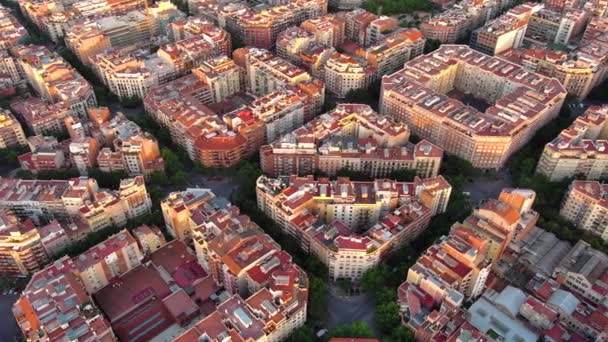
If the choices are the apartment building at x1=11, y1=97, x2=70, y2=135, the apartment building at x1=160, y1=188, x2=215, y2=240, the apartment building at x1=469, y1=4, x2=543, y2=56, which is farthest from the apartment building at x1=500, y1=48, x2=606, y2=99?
the apartment building at x1=11, y1=97, x2=70, y2=135

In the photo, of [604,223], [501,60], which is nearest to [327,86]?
[501,60]

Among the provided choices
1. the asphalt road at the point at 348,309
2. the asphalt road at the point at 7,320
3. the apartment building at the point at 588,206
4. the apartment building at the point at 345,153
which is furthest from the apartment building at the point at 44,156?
the apartment building at the point at 588,206

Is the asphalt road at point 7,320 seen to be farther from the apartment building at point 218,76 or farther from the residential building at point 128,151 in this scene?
the apartment building at point 218,76

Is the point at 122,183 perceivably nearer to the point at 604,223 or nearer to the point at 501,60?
the point at 604,223

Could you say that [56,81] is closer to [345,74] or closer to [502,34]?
[345,74]

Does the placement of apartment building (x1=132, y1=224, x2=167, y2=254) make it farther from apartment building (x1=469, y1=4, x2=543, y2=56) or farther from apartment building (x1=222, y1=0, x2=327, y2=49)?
apartment building (x1=469, y1=4, x2=543, y2=56)

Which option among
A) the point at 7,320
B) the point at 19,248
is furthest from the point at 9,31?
the point at 7,320
